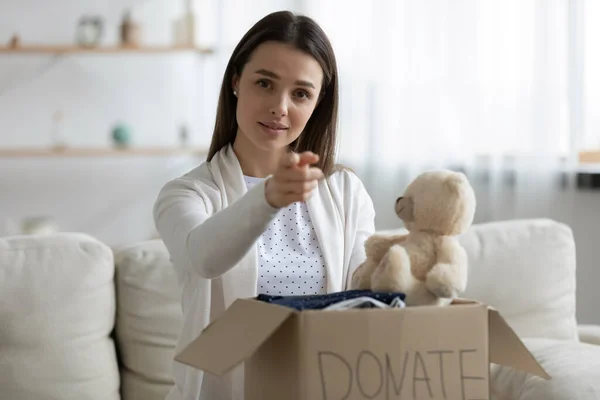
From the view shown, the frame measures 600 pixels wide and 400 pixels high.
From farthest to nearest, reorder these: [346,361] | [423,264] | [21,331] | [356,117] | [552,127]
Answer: [356,117], [552,127], [21,331], [423,264], [346,361]

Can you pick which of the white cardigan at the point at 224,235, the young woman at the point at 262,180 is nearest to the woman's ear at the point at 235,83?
the young woman at the point at 262,180

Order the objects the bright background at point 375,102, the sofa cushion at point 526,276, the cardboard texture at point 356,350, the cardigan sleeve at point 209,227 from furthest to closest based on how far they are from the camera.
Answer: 1. the bright background at point 375,102
2. the sofa cushion at point 526,276
3. the cardigan sleeve at point 209,227
4. the cardboard texture at point 356,350

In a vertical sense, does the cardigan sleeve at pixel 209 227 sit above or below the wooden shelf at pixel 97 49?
below

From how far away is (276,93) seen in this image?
139 cm

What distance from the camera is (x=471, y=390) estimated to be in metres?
1.01

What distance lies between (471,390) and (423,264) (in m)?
0.16

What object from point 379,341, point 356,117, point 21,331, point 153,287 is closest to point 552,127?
point 356,117

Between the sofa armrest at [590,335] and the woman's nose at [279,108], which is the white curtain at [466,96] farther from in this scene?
the woman's nose at [279,108]

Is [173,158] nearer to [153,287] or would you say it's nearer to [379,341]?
[153,287]

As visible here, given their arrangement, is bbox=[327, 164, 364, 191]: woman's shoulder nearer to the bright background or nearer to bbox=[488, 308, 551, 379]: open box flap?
bbox=[488, 308, 551, 379]: open box flap

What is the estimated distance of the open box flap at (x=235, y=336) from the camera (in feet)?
3.11

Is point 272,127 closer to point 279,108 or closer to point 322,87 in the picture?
point 279,108

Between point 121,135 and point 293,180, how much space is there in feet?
10.3

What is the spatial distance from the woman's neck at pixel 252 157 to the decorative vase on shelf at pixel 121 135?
2.58 m
